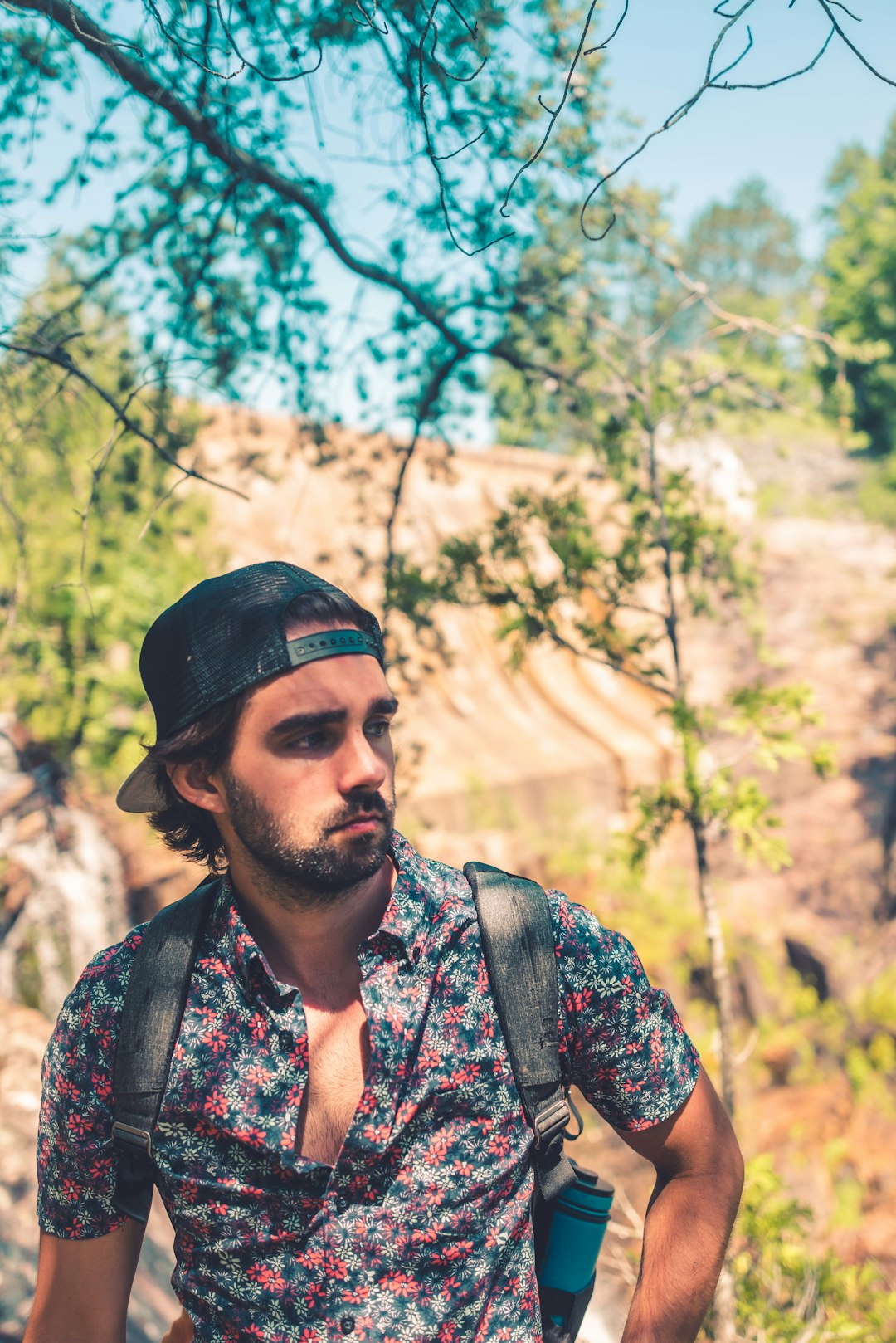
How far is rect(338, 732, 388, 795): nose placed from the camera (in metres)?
1.35

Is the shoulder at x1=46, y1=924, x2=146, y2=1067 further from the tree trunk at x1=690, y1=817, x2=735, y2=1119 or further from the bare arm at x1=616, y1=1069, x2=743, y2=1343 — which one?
the tree trunk at x1=690, y1=817, x2=735, y2=1119

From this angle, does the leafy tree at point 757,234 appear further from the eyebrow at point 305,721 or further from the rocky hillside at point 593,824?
the eyebrow at point 305,721

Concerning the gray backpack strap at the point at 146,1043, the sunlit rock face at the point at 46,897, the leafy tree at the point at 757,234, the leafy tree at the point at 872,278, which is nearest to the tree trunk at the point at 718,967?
the gray backpack strap at the point at 146,1043

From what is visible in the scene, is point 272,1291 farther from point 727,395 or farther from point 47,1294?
point 727,395

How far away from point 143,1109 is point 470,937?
19.9 inches

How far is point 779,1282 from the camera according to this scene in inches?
119

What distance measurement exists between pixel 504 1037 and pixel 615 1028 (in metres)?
0.16

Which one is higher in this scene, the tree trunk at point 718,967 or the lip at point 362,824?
the lip at point 362,824

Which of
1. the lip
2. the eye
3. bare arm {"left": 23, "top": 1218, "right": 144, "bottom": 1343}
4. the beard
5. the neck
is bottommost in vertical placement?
bare arm {"left": 23, "top": 1218, "right": 144, "bottom": 1343}

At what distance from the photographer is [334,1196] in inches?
50.1

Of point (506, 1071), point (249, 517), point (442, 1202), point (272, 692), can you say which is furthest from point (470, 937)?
point (249, 517)

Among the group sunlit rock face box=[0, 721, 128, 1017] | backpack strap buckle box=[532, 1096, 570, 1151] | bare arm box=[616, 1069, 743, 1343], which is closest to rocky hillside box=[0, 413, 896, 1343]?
sunlit rock face box=[0, 721, 128, 1017]

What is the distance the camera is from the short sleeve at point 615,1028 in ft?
4.36

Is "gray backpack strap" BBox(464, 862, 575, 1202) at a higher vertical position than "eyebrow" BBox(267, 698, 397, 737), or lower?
lower
